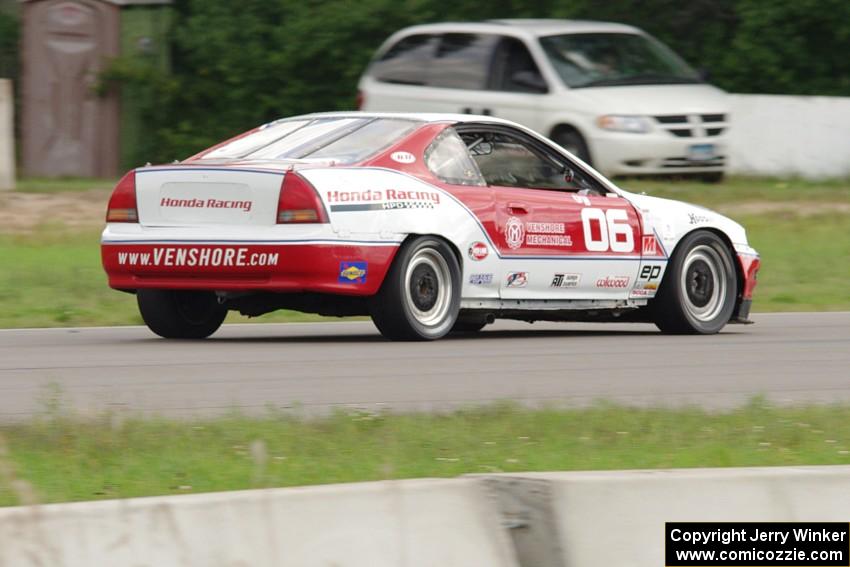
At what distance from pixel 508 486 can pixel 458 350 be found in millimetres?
5036

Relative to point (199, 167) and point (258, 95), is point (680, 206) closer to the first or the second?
point (199, 167)

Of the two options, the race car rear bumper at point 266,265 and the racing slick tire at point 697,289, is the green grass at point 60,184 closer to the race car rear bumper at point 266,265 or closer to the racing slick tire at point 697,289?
the racing slick tire at point 697,289

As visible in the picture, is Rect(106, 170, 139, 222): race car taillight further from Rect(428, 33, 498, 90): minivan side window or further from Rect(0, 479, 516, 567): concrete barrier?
Rect(428, 33, 498, 90): minivan side window

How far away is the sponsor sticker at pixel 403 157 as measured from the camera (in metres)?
10.5

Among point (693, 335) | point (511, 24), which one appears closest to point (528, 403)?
point (693, 335)

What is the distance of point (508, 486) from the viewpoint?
5367 millimetres

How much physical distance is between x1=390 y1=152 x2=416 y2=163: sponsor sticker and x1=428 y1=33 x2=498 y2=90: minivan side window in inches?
404

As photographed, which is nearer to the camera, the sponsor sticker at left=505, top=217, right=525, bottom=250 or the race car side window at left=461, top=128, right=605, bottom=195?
the sponsor sticker at left=505, top=217, right=525, bottom=250

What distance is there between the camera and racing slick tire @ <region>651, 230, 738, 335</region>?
1173cm

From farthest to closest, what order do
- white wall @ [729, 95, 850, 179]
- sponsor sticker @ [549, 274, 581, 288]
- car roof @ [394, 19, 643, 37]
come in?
1. white wall @ [729, 95, 850, 179]
2. car roof @ [394, 19, 643, 37]
3. sponsor sticker @ [549, 274, 581, 288]

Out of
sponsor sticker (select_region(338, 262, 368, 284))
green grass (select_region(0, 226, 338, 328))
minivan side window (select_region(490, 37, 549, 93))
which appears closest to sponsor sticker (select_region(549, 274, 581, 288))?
sponsor sticker (select_region(338, 262, 368, 284))

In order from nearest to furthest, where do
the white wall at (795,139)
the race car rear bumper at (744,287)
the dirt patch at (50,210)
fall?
1. the race car rear bumper at (744,287)
2. the dirt patch at (50,210)
3. the white wall at (795,139)

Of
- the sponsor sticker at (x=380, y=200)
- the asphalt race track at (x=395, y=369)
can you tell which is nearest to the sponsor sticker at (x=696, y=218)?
the asphalt race track at (x=395, y=369)

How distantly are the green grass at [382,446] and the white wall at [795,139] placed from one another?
48.4 feet
